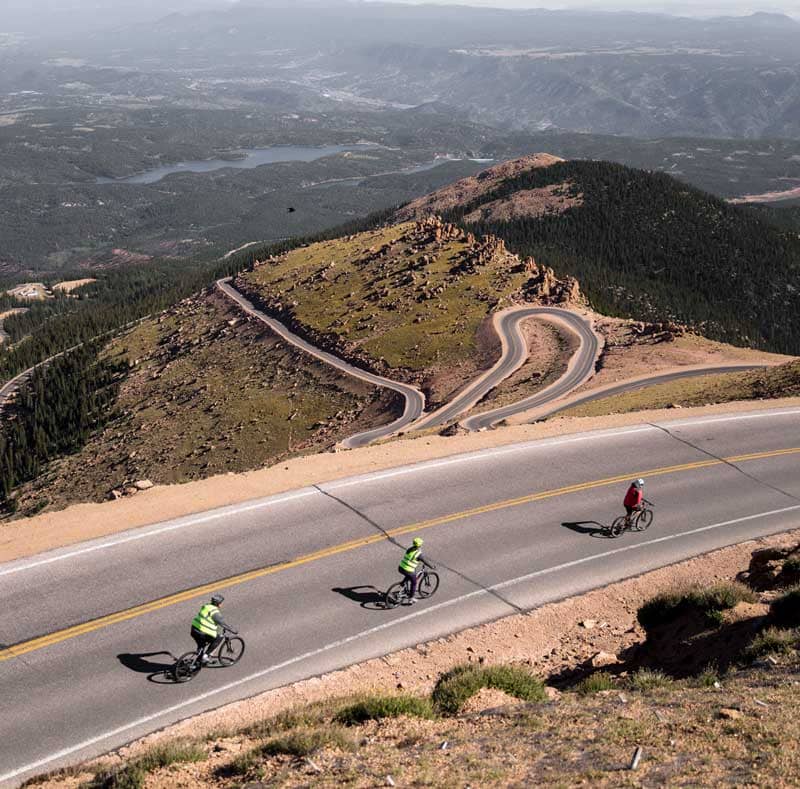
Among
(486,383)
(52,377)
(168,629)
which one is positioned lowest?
(52,377)

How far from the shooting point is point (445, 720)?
55.3 feet

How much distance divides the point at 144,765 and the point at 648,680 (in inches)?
417

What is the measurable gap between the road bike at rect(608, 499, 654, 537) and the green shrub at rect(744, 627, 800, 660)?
1072cm

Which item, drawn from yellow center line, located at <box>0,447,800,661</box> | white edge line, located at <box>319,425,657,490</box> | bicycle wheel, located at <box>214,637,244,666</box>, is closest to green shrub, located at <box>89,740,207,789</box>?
bicycle wheel, located at <box>214,637,244,666</box>

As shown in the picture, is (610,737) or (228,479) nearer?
(610,737)

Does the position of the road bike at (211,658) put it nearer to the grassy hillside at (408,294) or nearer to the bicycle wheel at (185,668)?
the bicycle wheel at (185,668)

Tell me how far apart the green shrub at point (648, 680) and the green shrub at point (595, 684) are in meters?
0.49

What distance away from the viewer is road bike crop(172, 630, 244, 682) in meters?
20.3

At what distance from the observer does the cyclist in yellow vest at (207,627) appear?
787 inches

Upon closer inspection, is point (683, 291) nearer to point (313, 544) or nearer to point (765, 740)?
point (313, 544)

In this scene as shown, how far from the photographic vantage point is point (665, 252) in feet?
548

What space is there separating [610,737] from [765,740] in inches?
100

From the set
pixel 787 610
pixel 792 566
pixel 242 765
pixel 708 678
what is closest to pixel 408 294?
pixel 792 566

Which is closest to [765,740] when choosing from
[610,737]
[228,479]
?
[610,737]
